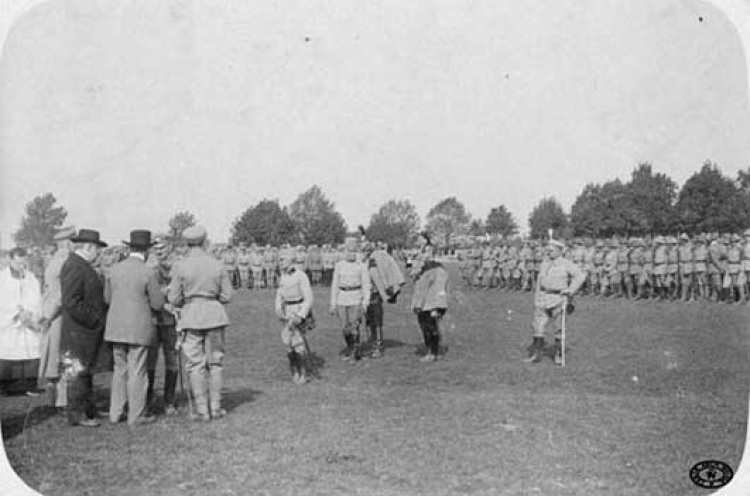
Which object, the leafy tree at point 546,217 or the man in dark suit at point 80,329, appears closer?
the man in dark suit at point 80,329

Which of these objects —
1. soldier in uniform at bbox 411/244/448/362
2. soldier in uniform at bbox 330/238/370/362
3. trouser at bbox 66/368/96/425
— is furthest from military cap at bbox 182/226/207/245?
soldier in uniform at bbox 411/244/448/362

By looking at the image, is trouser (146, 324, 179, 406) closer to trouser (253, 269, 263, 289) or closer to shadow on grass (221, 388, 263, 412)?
shadow on grass (221, 388, 263, 412)

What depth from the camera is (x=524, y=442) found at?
589 cm

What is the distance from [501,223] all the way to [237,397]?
157 ft

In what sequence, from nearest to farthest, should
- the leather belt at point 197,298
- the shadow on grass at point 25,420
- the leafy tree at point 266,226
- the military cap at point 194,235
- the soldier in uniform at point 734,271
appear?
the shadow on grass at point 25,420 < the leather belt at point 197,298 < the military cap at point 194,235 < the soldier in uniform at point 734,271 < the leafy tree at point 266,226

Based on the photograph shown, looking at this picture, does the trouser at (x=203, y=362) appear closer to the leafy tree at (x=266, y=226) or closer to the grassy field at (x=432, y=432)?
the grassy field at (x=432, y=432)

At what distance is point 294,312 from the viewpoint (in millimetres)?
8992

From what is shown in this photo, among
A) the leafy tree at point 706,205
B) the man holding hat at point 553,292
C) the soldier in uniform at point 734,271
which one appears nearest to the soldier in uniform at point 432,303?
the man holding hat at point 553,292

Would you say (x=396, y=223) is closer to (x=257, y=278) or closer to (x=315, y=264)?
(x=315, y=264)

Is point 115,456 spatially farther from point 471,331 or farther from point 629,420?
point 471,331

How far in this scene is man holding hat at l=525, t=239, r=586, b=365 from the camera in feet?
32.5

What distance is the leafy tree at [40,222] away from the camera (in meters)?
7.71

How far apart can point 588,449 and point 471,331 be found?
770cm

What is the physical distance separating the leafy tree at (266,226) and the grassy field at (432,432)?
15473 mm
